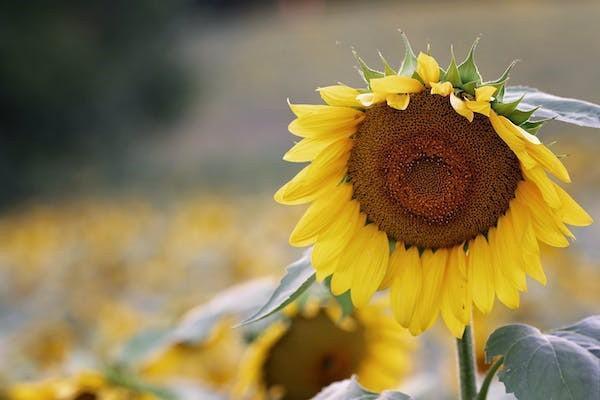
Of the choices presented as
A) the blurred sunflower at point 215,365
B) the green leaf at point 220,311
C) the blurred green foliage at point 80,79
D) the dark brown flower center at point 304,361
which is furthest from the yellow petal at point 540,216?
the blurred green foliage at point 80,79

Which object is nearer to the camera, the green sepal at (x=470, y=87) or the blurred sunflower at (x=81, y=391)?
the green sepal at (x=470, y=87)

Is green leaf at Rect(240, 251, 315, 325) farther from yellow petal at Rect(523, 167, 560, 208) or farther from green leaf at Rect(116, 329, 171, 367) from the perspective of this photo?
green leaf at Rect(116, 329, 171, 367)

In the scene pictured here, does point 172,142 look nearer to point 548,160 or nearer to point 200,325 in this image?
point 200,325

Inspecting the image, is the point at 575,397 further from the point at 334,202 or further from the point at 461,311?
the point at 334,202

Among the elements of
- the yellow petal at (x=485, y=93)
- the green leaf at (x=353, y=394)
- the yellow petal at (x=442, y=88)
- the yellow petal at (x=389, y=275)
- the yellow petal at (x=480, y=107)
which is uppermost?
the yellow petal at (x=442, y=88)

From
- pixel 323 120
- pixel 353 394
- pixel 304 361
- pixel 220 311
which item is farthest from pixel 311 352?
pixel 323 120

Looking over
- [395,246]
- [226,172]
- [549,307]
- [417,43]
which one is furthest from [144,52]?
[395,246]

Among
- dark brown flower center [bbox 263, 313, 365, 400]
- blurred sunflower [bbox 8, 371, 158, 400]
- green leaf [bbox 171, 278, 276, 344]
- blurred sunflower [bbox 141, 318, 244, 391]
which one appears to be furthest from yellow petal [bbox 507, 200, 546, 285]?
blurred sunflower [bbox 141, 318, 244, 391]

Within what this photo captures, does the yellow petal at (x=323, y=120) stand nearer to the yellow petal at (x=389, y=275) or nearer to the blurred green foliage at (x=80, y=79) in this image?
the yellow petal at (x=389, y=275)
